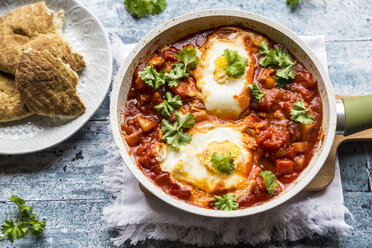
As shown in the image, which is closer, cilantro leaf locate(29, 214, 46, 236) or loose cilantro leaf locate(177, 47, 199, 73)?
loose cilantro leaf locate(177, 47, 199, 73)

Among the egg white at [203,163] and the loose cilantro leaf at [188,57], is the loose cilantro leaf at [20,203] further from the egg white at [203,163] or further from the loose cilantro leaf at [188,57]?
the loose cilantro leaf at [188,57]

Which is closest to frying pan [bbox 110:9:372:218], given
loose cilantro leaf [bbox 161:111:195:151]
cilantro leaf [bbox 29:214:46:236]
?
loose cilantro leaf [bbox 161:111:195:151]

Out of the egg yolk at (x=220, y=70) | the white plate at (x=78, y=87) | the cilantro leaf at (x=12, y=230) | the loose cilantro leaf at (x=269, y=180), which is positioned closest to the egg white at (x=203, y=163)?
the loose cilantro leaf at (x=269, y=180)

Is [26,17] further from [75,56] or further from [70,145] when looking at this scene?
[70,145]

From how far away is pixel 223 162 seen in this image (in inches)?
125

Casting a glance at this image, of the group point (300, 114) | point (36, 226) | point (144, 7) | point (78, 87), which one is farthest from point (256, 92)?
point (36, 226)

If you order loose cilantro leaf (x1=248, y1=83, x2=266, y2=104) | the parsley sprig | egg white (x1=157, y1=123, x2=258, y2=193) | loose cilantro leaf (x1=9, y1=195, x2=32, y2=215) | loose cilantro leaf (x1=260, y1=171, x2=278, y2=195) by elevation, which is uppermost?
the parsley sprig

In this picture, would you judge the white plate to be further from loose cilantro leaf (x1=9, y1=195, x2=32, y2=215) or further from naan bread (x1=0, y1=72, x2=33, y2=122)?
loose cilantro leaf (x1=9, y1=195, x2=32, y2=215)

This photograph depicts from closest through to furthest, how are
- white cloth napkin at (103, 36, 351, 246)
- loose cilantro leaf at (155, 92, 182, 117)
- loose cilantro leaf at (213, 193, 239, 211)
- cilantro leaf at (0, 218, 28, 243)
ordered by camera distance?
loose cilantro leaf at (213, 193, 239, 211)
loose cilantro leaf at (155, 92, 182, 117)
white cloth napkin at (103, 36, 351, 246)
cilantro leaf at (0, 218, 28, 243)

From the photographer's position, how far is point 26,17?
4.00 m

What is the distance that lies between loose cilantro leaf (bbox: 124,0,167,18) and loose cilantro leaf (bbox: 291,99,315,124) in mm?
1819

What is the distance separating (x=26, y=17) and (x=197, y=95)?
1.97 m

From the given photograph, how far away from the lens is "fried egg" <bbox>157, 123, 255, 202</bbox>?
10.8 ft

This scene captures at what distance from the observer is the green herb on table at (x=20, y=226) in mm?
3847
